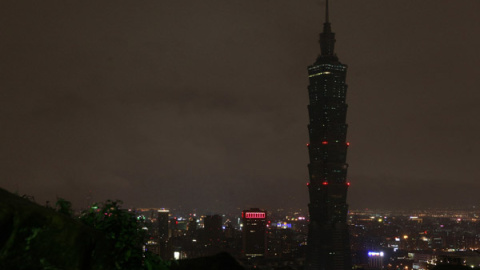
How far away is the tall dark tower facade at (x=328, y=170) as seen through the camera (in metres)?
152

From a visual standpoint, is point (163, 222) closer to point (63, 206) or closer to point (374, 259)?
point (374, 259)

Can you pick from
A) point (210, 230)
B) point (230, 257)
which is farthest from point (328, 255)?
point (230, 257)

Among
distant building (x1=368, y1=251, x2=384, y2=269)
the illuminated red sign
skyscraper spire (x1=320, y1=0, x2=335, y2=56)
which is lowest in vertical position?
distant building (x1=368, y1=251, x2=384, y2=269)

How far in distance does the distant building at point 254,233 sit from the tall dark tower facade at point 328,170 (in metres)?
18.0

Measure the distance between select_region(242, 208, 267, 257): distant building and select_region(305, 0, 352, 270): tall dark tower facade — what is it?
1802 centimetres

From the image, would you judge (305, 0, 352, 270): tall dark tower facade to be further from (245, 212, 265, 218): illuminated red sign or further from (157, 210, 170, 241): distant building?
(157, 210, 170, 241): distant building

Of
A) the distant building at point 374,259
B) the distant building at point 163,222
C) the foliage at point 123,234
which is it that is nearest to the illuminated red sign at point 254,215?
the distant building at point 163,222

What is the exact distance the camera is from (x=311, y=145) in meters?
156

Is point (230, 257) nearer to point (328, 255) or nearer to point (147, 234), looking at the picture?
point (147, 234)

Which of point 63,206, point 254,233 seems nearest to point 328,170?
point 254,233

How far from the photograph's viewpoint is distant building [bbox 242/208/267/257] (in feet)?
554

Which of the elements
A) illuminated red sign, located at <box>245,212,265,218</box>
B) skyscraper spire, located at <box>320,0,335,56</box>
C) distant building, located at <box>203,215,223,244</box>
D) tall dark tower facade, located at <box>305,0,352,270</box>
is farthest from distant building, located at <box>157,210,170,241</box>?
skyscraper spire, located at <box>320,0,335,56</box>

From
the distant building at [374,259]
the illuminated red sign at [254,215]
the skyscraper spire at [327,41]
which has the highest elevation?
the skyscraper spire at [327,41]

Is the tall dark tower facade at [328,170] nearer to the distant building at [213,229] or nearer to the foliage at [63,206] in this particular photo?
the distant building at [213,229]
